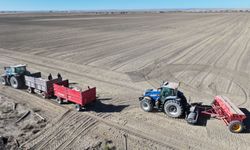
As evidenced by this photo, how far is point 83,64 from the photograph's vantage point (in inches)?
992

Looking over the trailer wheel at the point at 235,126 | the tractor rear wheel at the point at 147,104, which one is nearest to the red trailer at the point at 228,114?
the trailer wheel at the point at 235,126

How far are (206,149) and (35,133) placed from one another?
7.83 m

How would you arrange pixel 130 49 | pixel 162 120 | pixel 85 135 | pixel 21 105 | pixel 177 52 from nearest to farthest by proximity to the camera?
pixel 85 135
pixel 162 120
pixel 21 105
pixel 177 52
pixel 130 49

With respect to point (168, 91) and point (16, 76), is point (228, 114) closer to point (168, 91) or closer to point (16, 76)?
point (168, 91)

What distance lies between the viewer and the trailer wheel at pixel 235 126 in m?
12.1

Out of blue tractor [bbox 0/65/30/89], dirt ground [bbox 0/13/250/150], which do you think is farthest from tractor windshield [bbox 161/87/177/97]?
blue tractor [bbox 0/65/30/89]

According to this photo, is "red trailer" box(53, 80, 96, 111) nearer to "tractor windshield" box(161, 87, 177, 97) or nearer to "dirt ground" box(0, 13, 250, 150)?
"dirt ground" box(0, 13, 250, 150)

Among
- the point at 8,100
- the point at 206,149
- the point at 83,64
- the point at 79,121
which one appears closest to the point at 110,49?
the point at 83,64

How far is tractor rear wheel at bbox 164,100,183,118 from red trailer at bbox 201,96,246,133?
4.73 feet

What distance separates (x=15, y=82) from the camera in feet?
60.1

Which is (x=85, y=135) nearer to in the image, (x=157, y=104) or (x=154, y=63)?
(x=157, y=104)

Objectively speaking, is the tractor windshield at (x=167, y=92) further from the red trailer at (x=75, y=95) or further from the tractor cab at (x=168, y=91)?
the red trailer at (x=75, y=95)

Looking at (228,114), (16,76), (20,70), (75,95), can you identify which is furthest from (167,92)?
(20,70)

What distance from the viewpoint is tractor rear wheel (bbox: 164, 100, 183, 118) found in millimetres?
13367
